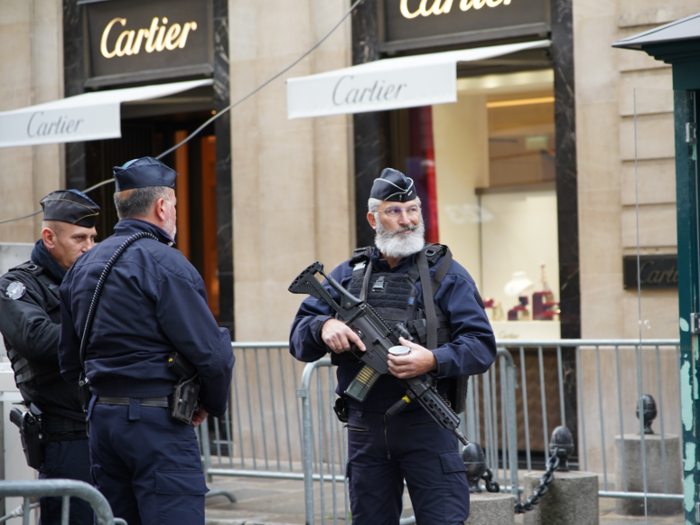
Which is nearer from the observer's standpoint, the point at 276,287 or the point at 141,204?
the point at 141,204

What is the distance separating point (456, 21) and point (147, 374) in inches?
226

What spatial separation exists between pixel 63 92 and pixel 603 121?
5955mm

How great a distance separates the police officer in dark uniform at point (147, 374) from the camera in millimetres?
3561

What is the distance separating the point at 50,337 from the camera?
4238 mm

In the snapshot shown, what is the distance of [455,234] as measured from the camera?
29.1ft

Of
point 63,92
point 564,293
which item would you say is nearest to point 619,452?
point 564,293

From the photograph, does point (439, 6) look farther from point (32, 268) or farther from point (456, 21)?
point (32, 268)

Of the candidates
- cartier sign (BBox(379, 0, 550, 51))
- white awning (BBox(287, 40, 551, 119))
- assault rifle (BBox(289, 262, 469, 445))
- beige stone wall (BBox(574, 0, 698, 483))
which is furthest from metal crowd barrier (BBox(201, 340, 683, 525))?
cartier sign (BBox(379, 0, 550, 51))

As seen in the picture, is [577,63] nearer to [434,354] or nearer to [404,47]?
[404,47]

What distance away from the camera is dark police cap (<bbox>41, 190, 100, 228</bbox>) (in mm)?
4527

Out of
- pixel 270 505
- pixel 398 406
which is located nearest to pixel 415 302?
pixel 398 406

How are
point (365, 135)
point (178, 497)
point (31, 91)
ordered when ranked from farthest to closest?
point (31, 91), point (365, 135), point (178, 497)

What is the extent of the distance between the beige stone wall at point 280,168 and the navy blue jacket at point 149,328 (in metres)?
5.08

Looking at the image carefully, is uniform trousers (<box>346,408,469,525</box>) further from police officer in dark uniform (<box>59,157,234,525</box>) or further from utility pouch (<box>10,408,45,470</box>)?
utility pouch (<box>10,408,45,470</box>)
